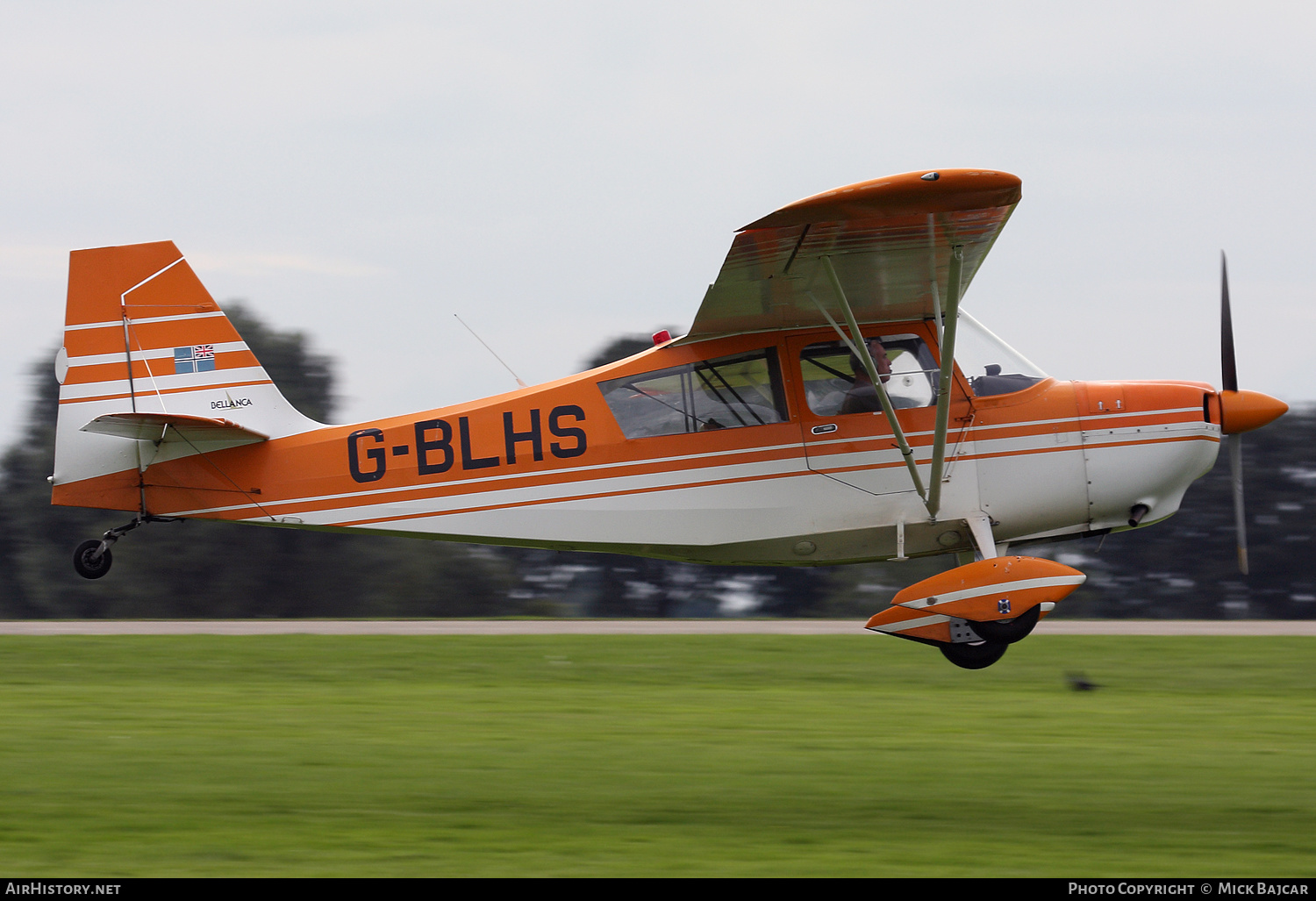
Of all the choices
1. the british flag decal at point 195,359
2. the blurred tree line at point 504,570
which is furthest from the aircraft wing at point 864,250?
the blurred tree line at point 504,570

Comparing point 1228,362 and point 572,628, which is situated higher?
point 1228,362

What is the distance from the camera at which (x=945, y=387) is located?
8.93 meters

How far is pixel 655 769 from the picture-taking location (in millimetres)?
7145

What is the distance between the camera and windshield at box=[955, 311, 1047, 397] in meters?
9.68

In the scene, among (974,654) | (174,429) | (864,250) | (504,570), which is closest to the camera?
(864,250)

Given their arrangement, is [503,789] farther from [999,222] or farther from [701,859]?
[999,222]

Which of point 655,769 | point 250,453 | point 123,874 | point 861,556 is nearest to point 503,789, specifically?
point 655,769

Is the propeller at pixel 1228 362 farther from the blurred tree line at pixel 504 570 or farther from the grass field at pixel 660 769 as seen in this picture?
the blurred tree line at pixel 504 570

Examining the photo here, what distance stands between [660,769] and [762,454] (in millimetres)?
3075

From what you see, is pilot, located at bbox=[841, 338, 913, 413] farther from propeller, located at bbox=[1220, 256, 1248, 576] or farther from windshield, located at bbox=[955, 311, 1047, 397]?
propeller, located at bbox=[1220, 256, 1248, 576]

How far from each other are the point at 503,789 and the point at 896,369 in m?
4.61

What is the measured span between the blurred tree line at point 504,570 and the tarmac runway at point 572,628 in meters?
20.0

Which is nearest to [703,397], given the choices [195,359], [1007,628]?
[1007,628]

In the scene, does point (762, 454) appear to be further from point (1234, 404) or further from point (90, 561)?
point (90, 561)
